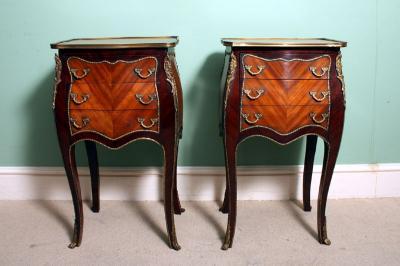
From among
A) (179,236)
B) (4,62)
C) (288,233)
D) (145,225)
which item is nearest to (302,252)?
(288,233)

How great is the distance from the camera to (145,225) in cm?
186

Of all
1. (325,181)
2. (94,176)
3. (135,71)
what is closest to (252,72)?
(135,71)

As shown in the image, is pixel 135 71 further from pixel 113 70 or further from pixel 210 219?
pixel 210 219

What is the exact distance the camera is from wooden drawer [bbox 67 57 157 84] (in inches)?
59.7

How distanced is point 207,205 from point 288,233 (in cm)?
47

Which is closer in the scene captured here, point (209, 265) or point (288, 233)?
point (209, 265)

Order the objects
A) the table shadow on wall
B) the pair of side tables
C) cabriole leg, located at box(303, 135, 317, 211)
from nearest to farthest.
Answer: the pair of side tables → cabriole leg, located at box(303, 135, 317, 211) → the table shadow on wall

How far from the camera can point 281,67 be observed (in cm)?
152

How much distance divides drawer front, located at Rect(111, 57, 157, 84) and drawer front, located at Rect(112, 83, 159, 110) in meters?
0.02

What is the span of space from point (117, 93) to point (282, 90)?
64 cm

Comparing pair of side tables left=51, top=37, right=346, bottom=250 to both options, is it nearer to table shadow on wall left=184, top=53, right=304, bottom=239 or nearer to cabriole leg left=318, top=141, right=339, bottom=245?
cabriole leg left=318, top=141, right=339, bottom=245

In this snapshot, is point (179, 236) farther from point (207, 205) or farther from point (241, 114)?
point (241, 114)

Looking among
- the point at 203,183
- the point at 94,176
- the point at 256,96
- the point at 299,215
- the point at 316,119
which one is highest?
the point at 256,96

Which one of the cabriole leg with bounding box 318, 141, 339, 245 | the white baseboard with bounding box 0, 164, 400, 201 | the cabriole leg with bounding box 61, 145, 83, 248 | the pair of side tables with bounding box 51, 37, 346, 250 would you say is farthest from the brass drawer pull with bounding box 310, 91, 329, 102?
the cabriole leg with bounding box 61, 145, 83, 248
